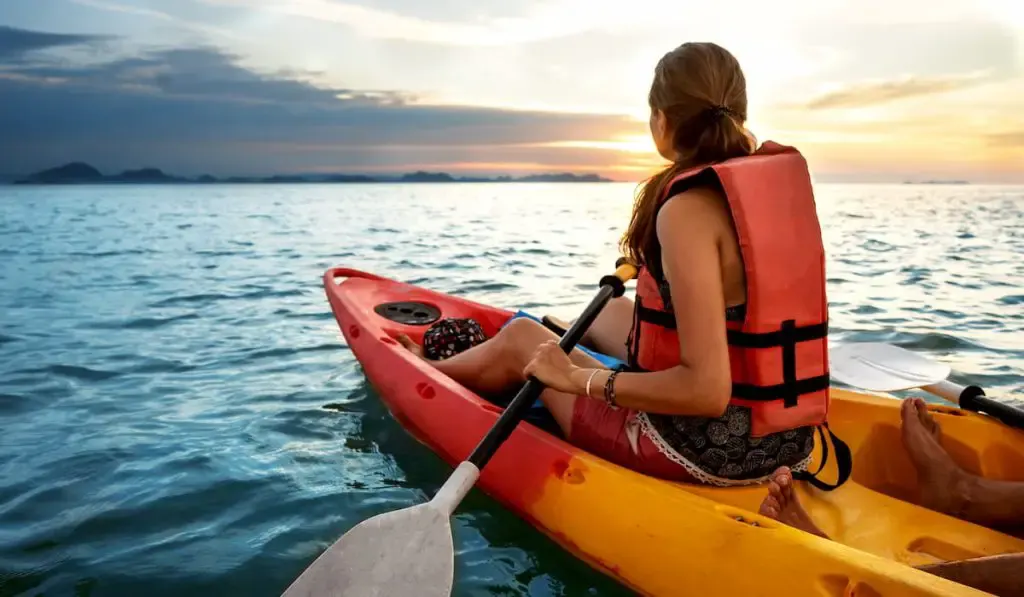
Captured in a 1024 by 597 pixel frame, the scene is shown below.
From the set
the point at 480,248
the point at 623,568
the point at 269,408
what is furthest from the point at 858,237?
the point at 623,568

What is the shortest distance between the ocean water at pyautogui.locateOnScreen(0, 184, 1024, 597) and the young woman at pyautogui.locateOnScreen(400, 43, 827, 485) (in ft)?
2.07

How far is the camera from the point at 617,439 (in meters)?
2.58

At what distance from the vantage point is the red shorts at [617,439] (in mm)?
2471

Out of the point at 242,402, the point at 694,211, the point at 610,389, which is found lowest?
the point at 242,402

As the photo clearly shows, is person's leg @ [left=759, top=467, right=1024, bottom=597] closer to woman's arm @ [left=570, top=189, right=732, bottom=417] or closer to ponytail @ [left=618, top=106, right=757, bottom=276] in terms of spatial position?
woman's arm @ [left=570, top=189, right=732, bottom=417]

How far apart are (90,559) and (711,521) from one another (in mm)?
2203

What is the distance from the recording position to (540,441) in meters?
2.76

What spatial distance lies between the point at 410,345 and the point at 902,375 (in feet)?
7.40

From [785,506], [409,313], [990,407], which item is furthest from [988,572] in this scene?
[409,313]

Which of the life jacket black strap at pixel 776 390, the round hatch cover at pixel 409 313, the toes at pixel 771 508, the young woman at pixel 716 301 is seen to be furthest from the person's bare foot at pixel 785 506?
the round hatch cover at pixel 409 313

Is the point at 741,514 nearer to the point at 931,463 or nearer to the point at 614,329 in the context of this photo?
the point at 931,463

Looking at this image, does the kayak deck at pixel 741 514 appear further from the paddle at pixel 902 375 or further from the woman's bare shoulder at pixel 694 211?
the woman's bare shoulder at pixel 694 211

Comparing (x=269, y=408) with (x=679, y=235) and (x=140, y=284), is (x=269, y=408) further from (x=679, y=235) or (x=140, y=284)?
(x=140, y=284)

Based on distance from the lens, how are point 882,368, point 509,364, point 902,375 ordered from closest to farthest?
1. point 509,364
2. point 902,375
3. point 882,368
